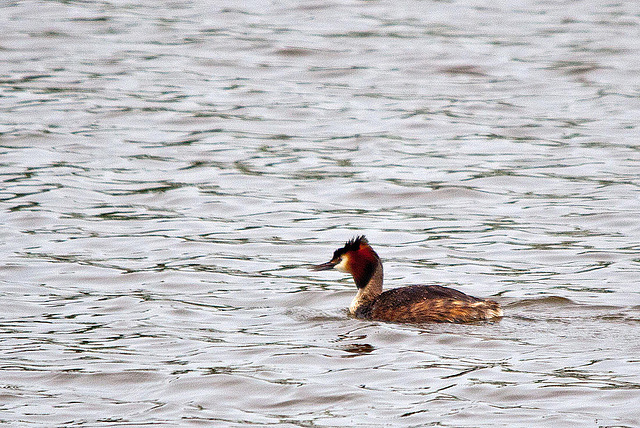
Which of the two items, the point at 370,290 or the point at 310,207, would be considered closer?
the point at 370,290

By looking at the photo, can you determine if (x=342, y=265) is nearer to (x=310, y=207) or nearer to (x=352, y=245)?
(x=352, y=245)

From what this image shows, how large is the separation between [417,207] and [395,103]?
5.66m

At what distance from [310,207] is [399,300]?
420 cm

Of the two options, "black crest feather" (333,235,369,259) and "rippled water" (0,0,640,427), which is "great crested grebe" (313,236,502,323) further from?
"rippled water" (0,0,640,427)

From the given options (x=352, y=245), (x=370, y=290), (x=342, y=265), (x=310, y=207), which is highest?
(x=352, y=245)

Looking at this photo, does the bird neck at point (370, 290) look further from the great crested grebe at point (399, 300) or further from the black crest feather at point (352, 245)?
the black crest feather at point (352, 245)

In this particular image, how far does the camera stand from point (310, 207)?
13.3 metres

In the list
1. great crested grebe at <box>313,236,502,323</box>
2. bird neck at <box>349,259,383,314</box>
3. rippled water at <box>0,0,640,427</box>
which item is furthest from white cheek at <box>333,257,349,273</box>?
rippled water at <box>0,0,640,427</box>

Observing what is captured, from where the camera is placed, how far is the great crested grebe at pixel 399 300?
896 cm

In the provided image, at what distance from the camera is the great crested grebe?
8961mm

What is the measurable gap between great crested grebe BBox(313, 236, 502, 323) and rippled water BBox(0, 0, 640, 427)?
0.17 meters

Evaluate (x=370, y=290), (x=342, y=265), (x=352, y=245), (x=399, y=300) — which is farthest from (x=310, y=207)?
(x=399, y=300)

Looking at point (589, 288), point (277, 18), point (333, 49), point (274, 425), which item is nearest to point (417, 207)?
point (589, 288)

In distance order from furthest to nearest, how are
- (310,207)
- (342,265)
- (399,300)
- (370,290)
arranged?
(310,207) → (342,265) → (370,290) → (399,300)
